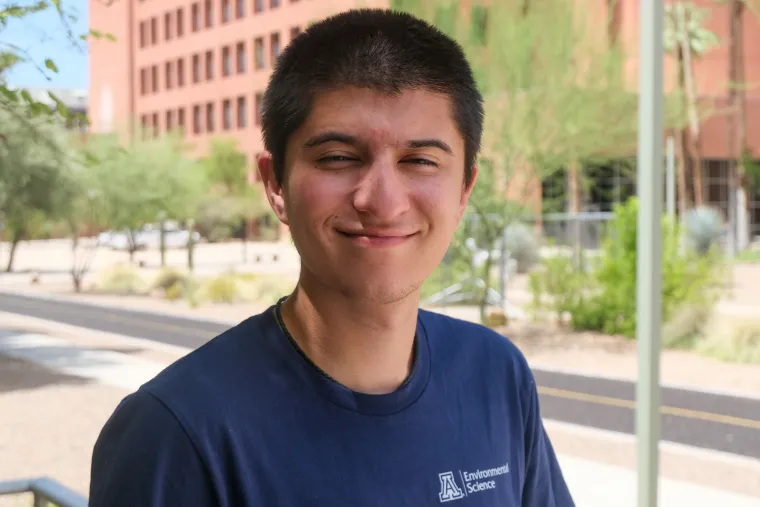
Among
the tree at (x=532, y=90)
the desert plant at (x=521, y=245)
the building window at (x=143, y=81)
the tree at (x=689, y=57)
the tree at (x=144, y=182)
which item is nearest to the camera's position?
the tree at (x=144, y=182)

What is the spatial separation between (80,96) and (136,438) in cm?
295

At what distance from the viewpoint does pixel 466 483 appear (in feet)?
2.54

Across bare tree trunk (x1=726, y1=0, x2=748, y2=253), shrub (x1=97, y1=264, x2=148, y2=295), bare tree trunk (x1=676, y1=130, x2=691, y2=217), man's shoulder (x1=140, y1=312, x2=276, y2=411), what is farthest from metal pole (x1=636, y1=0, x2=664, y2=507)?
bare tree trunk (x1=726, y1=0, x2=748, y2=253)

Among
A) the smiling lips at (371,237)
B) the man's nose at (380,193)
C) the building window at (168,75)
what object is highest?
the building window at (168,75)

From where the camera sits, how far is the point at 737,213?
68.1 ft

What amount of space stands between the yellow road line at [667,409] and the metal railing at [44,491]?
500cm

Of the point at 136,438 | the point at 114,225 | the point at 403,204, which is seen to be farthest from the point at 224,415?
the point at 114,225

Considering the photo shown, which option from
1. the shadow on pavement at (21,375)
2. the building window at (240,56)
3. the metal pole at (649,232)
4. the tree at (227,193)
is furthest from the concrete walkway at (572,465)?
the tree at (227,193)

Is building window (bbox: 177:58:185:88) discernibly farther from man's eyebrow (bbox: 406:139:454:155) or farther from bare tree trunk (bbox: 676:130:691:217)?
bare tree trunk (bbox: 676:130:691:217)

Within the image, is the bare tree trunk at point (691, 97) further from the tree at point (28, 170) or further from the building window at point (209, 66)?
the tree at point (28, 170)

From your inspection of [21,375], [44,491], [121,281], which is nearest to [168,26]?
[121,281]

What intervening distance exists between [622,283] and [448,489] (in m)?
9.15

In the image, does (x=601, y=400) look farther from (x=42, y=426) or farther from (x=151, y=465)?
(x=151, y=465)

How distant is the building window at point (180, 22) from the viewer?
18.0ft
